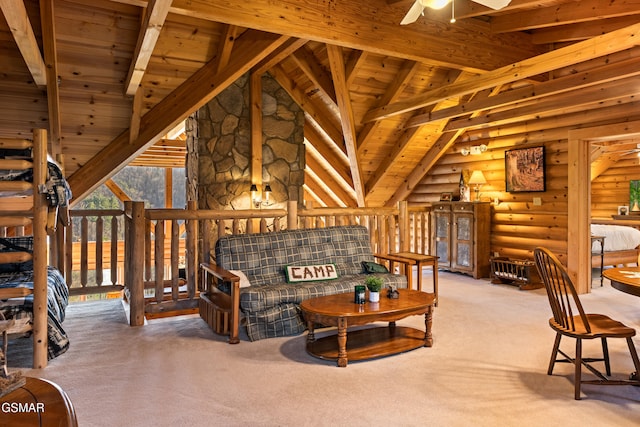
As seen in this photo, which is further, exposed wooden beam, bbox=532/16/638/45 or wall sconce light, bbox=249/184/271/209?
wall sconce light, bbox=249/184/271/209

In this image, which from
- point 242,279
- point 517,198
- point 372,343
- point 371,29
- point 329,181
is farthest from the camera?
point 329,181

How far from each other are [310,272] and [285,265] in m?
0.26

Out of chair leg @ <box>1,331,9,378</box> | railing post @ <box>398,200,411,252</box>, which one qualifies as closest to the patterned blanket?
chair leg @ <box>1,331,9,378</box>

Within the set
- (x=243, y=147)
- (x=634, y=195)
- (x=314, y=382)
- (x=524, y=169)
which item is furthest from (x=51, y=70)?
(x=634, y=195)

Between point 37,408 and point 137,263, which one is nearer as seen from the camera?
point 37,408

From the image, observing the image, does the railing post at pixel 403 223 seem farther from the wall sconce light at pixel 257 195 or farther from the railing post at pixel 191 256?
the railing post at pixel 191 256

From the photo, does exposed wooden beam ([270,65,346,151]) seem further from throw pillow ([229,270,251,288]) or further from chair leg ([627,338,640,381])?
chair leg ([627,338,640,381])

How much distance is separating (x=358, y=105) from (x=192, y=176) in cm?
273

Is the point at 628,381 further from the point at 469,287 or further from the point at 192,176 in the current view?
the point at 192,176

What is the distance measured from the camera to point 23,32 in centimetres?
301

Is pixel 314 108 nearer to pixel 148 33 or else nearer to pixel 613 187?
pixel 148 33

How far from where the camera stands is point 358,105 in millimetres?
6254

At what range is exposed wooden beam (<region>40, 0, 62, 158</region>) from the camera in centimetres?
355

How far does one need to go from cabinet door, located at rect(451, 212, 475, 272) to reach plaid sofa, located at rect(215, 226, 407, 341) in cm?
247
